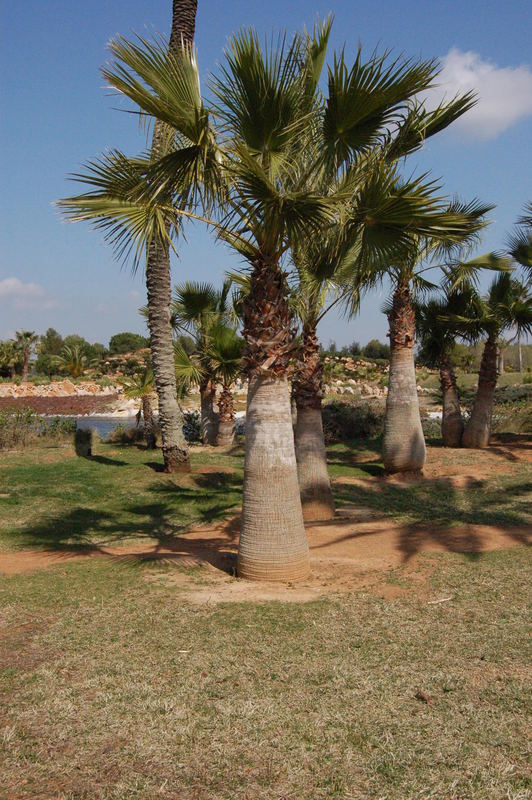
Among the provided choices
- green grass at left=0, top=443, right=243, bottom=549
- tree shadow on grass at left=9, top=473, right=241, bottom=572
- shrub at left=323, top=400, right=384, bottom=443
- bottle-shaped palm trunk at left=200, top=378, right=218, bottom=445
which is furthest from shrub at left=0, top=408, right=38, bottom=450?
shrub at left=323, top=400, right=384, bottom=443

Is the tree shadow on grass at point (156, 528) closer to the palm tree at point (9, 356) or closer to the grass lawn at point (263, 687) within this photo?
the grass lawn at point (263, 687)

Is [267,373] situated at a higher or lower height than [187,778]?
higher

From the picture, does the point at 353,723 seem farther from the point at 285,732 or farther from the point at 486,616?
the point at 486,616

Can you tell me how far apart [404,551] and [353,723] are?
13.8 ft

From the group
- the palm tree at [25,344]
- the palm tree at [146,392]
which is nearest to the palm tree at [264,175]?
the palm tree at [146,392]

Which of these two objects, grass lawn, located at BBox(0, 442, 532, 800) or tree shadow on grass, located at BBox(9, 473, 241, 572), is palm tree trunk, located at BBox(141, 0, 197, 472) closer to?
tree shadow on grass, located at BBox(9, 473, 241, 572)

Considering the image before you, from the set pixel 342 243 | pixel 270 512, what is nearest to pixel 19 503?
pixel 270 512

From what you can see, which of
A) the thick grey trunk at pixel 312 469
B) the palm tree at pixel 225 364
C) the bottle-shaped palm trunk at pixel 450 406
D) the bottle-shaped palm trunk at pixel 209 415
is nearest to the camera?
the thick grey trunk at pixel 312 469

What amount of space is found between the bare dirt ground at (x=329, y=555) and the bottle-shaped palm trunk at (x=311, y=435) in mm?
484

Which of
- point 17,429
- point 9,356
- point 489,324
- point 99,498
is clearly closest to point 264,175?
point 99,498

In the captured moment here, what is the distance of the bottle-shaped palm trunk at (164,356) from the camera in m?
13.9

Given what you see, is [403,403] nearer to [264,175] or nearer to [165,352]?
[165,352]

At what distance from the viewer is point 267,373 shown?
22.2 ft

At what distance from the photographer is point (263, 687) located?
4.39 meters
